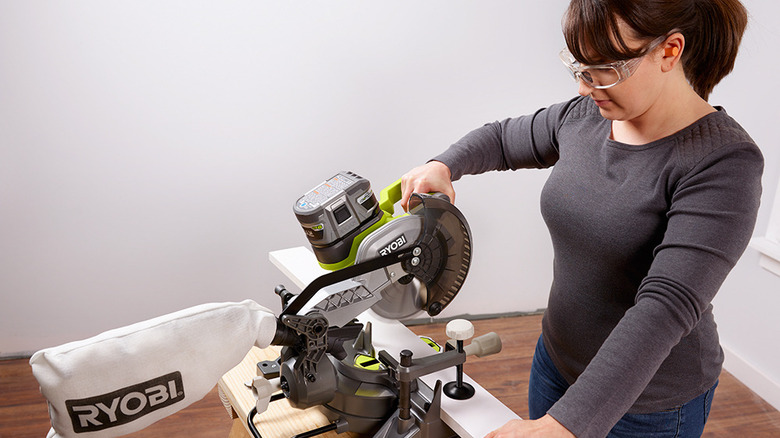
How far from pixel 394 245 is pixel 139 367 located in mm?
452

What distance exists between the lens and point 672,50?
92 cm

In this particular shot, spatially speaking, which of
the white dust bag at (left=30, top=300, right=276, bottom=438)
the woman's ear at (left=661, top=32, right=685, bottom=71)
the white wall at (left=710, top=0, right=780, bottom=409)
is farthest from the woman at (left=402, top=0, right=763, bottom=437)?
the white wall at (left=710, top=0, right=780, bottom=409)

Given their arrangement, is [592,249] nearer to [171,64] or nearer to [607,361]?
[607,361]

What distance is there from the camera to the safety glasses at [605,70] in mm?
910

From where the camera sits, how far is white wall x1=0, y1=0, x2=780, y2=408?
91.8 inches

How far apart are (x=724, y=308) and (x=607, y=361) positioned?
88.5 inches

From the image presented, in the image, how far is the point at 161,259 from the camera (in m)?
2.62

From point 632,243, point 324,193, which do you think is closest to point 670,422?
point 632,243

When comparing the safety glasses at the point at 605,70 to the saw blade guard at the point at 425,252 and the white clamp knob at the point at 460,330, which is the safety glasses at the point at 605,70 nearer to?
the saw blade guard at the point at 425,252

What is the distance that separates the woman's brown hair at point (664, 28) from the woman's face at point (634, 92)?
0.07ft

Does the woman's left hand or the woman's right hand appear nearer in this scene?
the woman's left hand

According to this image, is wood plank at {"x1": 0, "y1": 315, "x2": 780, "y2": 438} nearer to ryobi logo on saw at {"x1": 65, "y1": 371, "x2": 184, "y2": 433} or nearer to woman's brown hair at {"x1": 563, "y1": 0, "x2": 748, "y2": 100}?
ryobi logo on saw at {"x1": 65, "y1": 371, "x2": 184, "y2": 433}

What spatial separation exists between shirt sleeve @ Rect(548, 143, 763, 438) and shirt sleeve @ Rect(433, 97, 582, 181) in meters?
0.44

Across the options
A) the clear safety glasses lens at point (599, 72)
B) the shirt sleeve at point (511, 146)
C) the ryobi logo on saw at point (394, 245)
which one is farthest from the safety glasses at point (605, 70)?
the ryobi logo on saw at point (394, 245)
